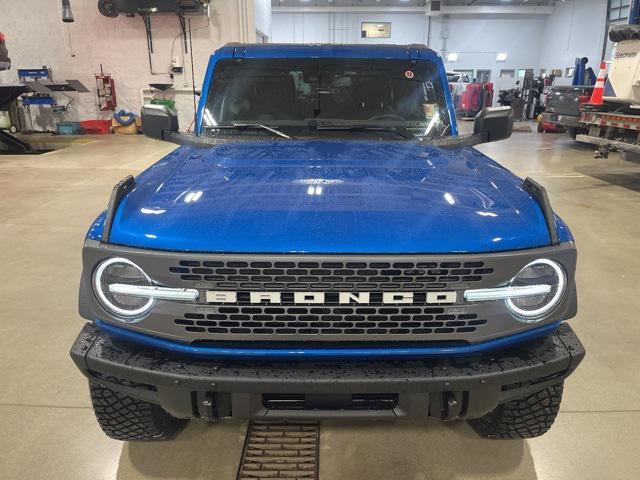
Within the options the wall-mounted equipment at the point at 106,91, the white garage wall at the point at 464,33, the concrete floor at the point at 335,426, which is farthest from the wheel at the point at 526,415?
the white garage wall at the point at 464,33

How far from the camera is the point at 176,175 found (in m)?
2.00

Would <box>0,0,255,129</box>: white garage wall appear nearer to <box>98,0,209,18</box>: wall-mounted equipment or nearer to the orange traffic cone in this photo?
<box>98,0,209,18</box>: wall-mounted equipment

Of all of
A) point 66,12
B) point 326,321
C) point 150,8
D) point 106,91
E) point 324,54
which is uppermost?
point 150,8

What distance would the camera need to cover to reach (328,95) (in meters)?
2.83

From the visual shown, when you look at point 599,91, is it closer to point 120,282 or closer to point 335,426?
point 335,426

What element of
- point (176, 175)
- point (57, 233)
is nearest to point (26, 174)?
point (57, 233)

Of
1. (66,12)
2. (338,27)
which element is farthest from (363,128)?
(338,27)

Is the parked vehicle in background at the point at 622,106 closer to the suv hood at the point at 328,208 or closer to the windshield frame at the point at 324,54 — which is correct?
the windshield frame at the point at 324,54

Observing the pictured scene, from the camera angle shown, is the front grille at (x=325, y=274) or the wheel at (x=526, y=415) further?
the wheel at (x=526, y=415)

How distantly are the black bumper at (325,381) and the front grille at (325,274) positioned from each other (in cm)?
27

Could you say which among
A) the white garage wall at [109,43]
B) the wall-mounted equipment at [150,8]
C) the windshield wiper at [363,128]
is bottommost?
the windshield wiper at [363,128]

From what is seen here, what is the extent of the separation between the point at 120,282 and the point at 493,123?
7.10 ft

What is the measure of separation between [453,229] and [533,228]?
28 centimetres

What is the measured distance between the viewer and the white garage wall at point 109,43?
13.1m
